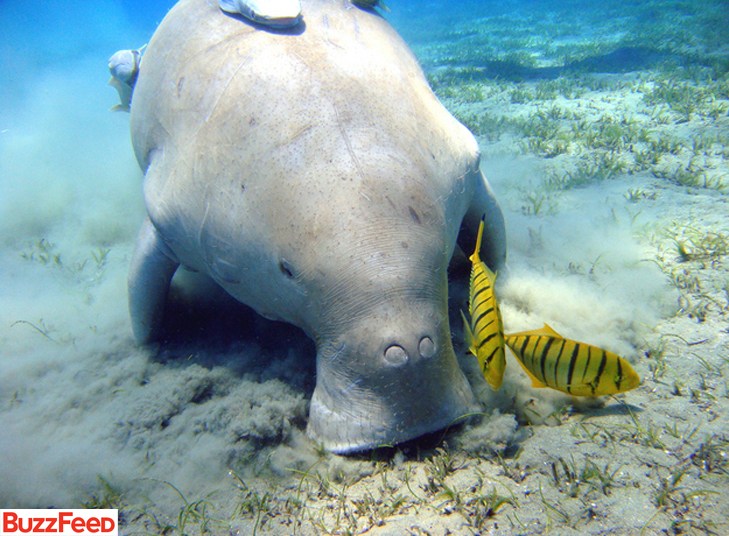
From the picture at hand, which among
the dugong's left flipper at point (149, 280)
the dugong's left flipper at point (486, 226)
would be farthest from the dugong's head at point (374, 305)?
the dugong's left flipper at point (149, 280)

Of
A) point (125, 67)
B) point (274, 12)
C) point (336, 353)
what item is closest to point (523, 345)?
point (336, 353)

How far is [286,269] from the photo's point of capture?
78.4 inches

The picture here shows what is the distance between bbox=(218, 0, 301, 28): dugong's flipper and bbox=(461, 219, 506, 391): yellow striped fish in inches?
76.0

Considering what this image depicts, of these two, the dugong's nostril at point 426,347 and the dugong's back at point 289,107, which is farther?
the dugong's back at point 289,107

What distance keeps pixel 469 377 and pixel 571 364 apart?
2.75 ft

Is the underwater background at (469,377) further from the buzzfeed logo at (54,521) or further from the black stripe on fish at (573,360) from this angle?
the black stripe on fish at (573,360)

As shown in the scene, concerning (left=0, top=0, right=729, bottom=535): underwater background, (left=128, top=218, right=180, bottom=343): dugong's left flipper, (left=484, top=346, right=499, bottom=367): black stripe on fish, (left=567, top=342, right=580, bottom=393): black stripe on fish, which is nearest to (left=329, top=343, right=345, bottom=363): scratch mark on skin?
(left=0, top=0, right=729, bottom=535): underwater background

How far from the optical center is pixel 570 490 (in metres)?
1.81

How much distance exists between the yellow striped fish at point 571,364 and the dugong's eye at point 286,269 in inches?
46.2

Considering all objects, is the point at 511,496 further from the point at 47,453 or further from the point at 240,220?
the point at 47,453

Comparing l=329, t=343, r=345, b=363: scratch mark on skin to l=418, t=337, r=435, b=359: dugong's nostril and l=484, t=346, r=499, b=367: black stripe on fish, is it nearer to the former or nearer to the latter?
l=418, t=337, r=435, b=359: dugong's nostril

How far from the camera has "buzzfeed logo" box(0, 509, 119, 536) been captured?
214cm

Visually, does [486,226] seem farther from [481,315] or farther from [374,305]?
[374,305]

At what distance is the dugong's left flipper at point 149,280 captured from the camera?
10.3 ft
